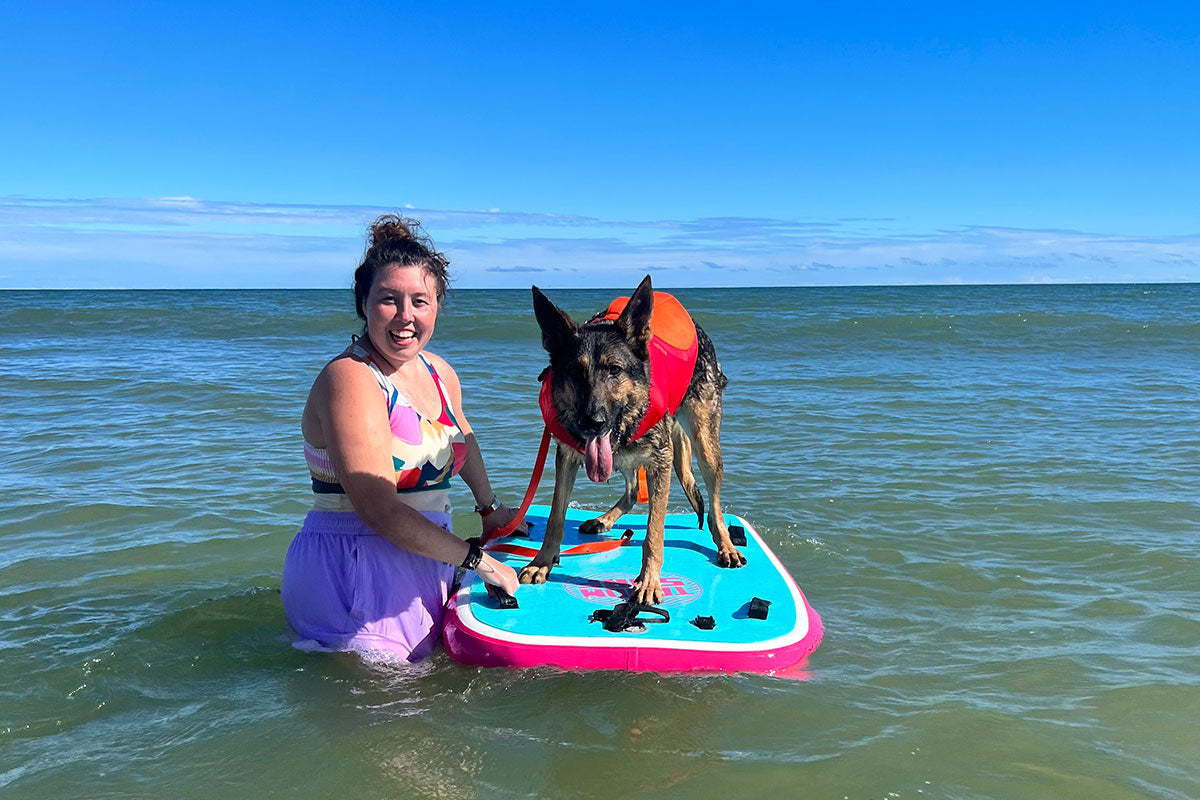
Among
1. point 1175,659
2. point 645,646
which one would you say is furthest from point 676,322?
point 1175,659

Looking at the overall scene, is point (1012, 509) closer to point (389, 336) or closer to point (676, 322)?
point (676, 322)

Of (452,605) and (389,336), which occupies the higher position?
(389,336)

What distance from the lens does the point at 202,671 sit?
436 centimetres

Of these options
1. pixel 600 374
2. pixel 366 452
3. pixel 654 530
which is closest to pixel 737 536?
pixel 654 530

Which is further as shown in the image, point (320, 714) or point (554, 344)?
point (554, 344)

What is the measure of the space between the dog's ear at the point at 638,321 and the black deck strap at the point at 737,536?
151 centimetres

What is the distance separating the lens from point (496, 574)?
14.0 feet

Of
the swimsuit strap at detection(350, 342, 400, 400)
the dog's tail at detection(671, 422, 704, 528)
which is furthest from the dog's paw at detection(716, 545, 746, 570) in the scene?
the swimsuit strap at detection(350, 342, 400, 400)

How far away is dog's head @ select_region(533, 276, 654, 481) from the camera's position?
14.7ft

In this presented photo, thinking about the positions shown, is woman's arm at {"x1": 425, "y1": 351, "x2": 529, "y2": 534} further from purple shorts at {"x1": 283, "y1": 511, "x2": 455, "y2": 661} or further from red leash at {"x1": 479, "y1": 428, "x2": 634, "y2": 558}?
purple shorts at {"x1": 283, "y1": 511, "x2": 455, "y2": 661}

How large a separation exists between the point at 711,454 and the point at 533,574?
1429mm

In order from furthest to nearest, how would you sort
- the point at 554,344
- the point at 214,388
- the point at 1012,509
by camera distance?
1. the point at 214,388
2. the point at 1012,509
3. the point at 554,344

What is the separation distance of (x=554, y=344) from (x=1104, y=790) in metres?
3.08

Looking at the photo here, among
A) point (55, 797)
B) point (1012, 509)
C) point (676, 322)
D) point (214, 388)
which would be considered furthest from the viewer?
point (214, 388)
